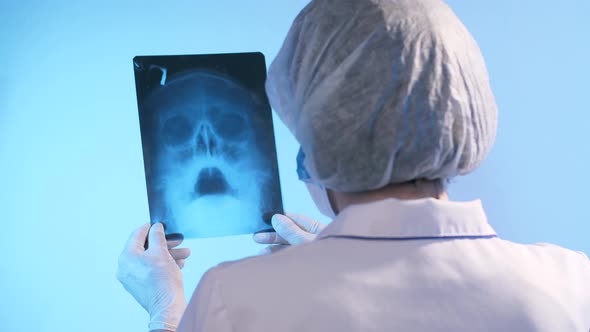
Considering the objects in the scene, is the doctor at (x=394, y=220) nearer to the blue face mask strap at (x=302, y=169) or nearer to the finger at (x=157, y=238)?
the blue face mask strap at (x=302, y=169)

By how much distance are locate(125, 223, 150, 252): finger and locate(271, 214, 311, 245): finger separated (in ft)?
1.03

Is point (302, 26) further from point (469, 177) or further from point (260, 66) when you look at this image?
point (469, 177)

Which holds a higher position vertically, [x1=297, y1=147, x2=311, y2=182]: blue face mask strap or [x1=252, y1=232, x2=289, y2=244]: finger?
[x1=297, y1=147, x2=311, y2=182]: blue face mask strap

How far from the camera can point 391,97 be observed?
0.89m

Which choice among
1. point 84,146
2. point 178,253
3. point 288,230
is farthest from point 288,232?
point 84,146

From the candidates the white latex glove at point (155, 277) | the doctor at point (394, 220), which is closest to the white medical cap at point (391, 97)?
the doctor at point (394, 220)

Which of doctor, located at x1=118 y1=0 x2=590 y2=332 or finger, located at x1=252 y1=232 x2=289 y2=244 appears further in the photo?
finger, located at x1=252 y1=232 x2=289 y2=244

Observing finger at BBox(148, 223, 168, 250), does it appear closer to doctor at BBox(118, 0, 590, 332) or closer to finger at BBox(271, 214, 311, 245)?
finger at BBox(271, 214, 311, 245)

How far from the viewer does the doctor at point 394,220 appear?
2.81ft

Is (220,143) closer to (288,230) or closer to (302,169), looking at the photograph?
(288,230)

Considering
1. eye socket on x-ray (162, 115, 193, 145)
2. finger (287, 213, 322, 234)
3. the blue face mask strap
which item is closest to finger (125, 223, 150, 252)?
eye socket on x-ray (162, 115, 193, 145)

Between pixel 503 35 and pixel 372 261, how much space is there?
5.38 ft

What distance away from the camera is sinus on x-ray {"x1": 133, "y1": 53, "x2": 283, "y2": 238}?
159 centimetres

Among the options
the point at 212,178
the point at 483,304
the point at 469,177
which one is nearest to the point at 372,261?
the point at 483,304
